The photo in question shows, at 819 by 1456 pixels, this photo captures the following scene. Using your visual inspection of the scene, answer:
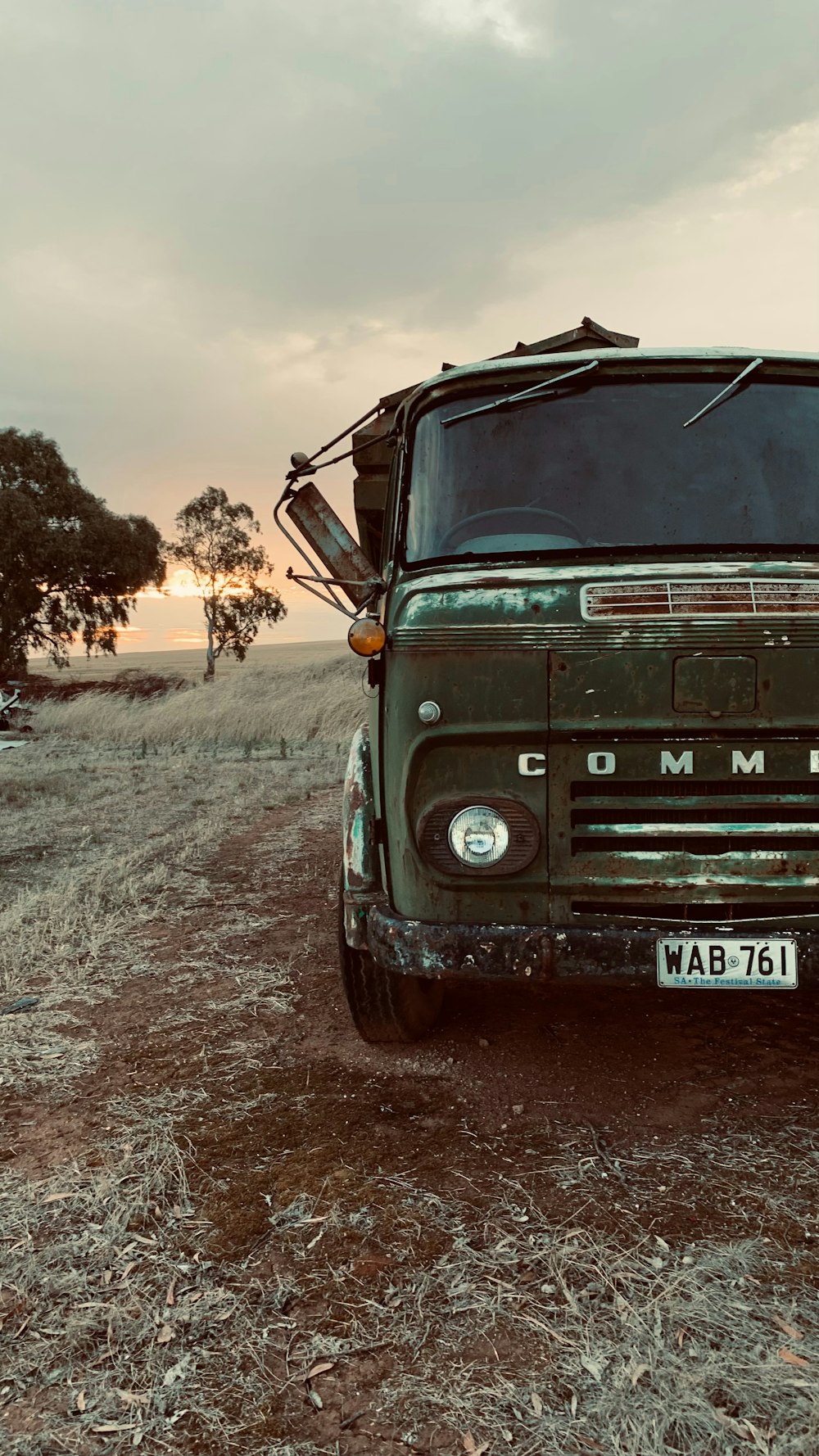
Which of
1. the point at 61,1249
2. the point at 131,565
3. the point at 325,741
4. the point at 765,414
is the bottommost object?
the point at 61,1249

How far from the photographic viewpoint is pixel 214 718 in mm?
20000

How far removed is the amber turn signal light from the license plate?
54.3 inches

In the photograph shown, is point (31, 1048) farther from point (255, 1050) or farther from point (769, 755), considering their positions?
point (769, 755)

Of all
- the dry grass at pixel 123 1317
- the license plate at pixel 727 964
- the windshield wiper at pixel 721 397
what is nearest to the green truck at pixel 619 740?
the license plate at pixel 727 964

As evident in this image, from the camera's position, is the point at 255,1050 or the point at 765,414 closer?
the point at 765,414

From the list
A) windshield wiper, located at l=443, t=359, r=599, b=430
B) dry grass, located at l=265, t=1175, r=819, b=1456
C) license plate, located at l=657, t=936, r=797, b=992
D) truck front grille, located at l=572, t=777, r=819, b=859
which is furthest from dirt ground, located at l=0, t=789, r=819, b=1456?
windshield wiper, located at l=443, t=359, r=599, b=430

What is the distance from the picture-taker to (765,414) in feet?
11.2

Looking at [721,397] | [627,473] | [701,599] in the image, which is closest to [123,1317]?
[701,599]

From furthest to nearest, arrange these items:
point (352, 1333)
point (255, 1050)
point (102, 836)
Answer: point (102, 836) → point (255, 1050) → point (352, 1333)

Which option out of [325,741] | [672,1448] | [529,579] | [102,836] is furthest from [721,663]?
[325,741]

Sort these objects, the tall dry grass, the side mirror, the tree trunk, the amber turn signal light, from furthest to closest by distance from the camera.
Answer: the tree trunk < the tall dry grass < the side mirror < the amber turn signal light

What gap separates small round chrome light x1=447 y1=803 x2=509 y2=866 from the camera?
2928mm

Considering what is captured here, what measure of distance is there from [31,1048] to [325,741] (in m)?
14.9

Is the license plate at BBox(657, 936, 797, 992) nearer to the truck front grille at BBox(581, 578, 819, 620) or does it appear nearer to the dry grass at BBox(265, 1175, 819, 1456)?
the dry grass at BBox(265, 1175, 819, 1456)
